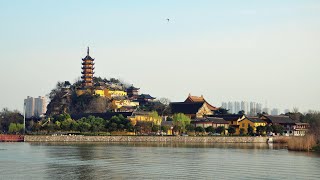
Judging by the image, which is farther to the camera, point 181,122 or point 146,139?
point 181,122

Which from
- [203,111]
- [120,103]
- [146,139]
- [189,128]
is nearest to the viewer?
[146,139]

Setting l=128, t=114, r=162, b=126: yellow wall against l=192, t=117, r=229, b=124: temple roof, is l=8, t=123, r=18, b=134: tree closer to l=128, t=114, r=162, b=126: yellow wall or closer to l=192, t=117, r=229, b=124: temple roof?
l=128, t=114, r=162, b=126: yellow wall

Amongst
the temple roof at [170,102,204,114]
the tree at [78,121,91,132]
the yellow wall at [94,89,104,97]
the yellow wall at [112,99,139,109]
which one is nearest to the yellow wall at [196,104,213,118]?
the temple roof at [170,102,204,114]

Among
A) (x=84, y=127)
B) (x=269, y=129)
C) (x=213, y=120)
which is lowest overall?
(x=269, y=129)

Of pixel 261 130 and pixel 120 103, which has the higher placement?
Result: pixel 120 103

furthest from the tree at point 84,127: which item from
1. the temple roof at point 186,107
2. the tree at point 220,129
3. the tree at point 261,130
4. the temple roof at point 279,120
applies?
the temple roof at point 279,120

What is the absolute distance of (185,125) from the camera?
7038 cm

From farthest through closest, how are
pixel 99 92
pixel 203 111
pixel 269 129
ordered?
pixel 99 92, pixel 203 111, pixel 269 129

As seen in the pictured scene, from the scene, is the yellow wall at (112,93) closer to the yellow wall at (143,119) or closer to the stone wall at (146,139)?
the yellow wall at (143,119)

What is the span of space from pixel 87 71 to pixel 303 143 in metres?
52.7

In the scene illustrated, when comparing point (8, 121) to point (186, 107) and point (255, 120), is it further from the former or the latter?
point (255, 120)

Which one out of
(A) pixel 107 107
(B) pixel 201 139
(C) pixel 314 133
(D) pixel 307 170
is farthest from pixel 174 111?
(D) pixel 307 170

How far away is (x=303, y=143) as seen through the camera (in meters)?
43.7

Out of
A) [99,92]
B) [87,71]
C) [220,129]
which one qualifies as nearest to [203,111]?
[220,129]
